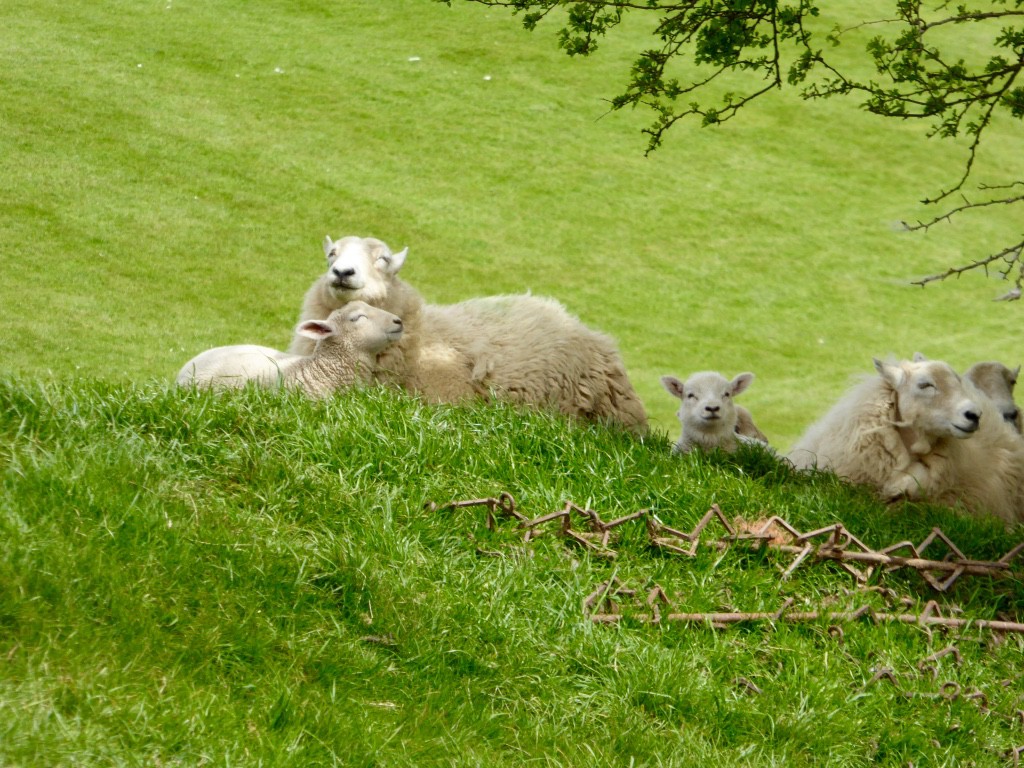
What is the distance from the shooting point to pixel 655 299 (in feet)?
52.7

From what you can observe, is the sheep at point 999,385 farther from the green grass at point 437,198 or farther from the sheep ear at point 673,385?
the green grass at point 437,198

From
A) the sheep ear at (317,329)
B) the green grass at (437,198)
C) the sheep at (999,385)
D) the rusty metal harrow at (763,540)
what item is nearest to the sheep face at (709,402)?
the sheep at (999,385)

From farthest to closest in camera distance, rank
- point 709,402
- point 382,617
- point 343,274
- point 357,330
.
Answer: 1. point 709,402
2. point 343,274
3. point 357,330
4. point 382,617

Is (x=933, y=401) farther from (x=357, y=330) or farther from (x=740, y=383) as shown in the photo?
(x=357, y=330)

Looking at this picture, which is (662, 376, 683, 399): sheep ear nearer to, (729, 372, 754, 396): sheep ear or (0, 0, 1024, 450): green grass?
(729, 372, 754, 396): sheep ear

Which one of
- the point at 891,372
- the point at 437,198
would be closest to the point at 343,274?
the point at 891,372

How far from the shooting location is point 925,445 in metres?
6.62

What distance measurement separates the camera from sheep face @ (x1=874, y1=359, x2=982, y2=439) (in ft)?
21.1

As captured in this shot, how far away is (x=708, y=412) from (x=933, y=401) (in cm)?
143

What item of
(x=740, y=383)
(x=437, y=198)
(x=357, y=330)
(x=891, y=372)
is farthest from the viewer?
(x=437, y=198)

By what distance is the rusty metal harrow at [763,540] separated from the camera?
14.2 ft

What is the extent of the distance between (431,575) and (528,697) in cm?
54

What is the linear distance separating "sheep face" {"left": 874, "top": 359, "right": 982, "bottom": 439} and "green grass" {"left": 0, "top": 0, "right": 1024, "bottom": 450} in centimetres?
616

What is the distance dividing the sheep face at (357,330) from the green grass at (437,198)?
549 cm
